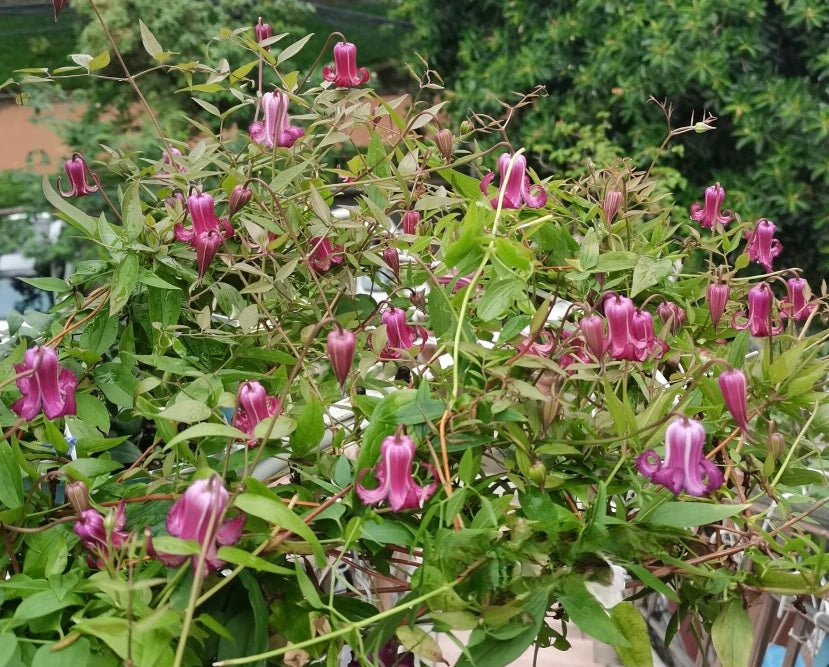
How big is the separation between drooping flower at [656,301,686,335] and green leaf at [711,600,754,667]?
216 mm

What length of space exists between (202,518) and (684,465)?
0.90ft

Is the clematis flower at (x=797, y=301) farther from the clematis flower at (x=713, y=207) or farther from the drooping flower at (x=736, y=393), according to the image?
the drooping flower at (x=736, y=393)

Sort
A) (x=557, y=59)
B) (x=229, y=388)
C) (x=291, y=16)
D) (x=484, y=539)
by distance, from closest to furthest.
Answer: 1. (x=484, y=539)
2. (x=229, y=388)
3. (x=557, y=59)
4. (x=291, y=16)

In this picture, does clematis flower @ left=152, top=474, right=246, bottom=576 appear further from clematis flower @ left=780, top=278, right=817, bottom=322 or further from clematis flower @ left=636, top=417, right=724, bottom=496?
clematis flower @ left=780, top=278, right=817, bottom=322

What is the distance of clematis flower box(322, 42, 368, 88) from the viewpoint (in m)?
0.84

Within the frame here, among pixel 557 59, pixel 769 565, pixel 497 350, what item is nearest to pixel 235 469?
pixel 497 350

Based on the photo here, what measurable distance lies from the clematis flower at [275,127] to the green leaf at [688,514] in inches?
17.0

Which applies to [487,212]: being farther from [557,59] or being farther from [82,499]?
[557,59]

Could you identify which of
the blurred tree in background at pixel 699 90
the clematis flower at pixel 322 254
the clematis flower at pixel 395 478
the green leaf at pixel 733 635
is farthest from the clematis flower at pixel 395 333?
the blurred tree in background at pixel 699 90

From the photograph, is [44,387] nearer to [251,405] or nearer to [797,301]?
[251,405]

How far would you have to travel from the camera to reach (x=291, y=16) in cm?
438

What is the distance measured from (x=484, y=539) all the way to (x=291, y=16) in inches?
173

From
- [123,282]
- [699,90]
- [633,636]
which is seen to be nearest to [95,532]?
[123,282]

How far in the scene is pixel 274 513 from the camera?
43cm
